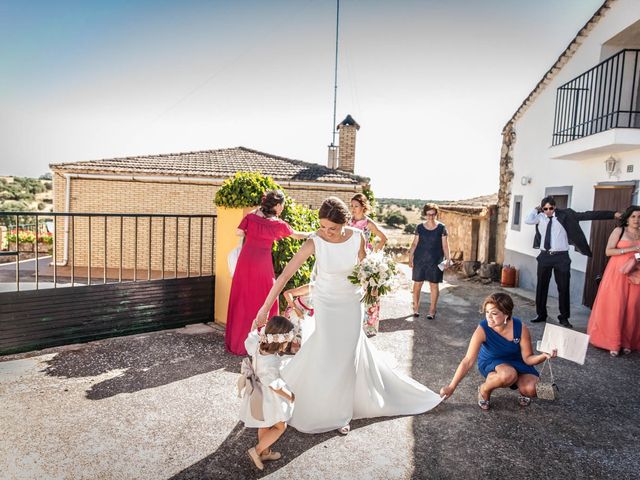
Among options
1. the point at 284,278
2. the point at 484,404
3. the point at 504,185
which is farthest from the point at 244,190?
the point at 504,185

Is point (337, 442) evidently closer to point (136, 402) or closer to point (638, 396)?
point (136, 402)

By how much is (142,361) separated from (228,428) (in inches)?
73.9

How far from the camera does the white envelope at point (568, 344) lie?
13.1ft

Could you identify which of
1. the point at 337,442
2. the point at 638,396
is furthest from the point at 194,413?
the point at 638,396

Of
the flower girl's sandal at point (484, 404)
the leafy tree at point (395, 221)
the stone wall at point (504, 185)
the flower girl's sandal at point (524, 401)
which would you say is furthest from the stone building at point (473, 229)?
the leafy tree at point (395, 221)

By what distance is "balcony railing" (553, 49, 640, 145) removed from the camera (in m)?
8.79

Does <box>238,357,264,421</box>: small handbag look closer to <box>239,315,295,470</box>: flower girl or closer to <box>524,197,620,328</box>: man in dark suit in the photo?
<box>239,315,295,470</box>: flower girl

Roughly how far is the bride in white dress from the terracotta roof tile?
1100cm

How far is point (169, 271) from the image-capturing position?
15.3 meters

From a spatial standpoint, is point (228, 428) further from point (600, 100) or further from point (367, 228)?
point (600, 100)

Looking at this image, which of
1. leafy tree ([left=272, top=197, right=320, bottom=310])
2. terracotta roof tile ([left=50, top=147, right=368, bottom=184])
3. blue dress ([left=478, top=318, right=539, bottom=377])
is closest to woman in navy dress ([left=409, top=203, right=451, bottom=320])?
leafy tree ([left=272, top=197, right=320, bottom=310])

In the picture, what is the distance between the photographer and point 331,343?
3682 millimetres

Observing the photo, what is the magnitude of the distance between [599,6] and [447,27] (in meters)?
3.31

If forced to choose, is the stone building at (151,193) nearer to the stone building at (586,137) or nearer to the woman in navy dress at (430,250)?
the stone building at (586,137)
